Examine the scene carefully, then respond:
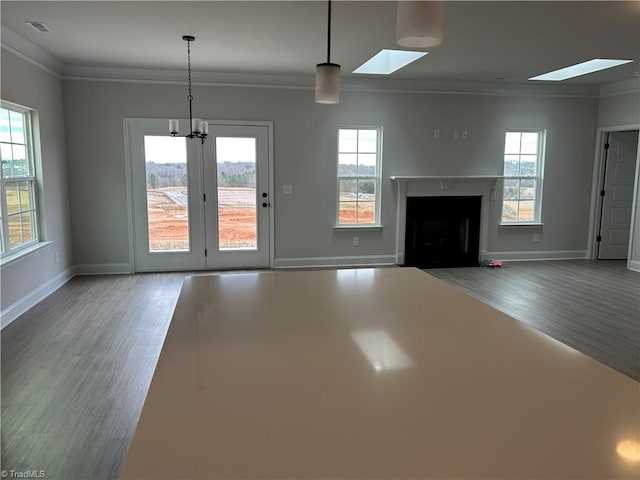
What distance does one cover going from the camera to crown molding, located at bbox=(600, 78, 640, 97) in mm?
6262

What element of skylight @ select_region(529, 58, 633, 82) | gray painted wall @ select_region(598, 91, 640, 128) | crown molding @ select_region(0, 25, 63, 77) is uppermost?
skylight @ select_region(529, 58, 633, 82)

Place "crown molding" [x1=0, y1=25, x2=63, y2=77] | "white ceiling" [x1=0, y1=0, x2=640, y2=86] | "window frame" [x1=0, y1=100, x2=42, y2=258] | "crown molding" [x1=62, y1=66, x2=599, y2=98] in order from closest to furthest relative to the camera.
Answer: "white ceiling" [x1=0, y1=0, x2=640, y2=86], "crown molding" [x1=0, y1=25, x2=63, y2=77], "window frame" [x1=0, y1=100, x2=42, y2=258], "crown molding" [x1=62, y1=66, x2=599, y2=98]

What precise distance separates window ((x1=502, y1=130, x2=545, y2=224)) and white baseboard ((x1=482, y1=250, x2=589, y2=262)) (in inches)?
19.0

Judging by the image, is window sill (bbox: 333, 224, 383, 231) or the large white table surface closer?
the large white table surface

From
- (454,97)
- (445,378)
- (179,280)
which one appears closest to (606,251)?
(454,97)

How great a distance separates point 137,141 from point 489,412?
576 cm

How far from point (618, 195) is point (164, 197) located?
658 centimetres

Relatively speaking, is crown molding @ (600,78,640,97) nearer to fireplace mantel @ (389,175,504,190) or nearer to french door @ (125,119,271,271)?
fireplace mantel @ (389,175,504,190)

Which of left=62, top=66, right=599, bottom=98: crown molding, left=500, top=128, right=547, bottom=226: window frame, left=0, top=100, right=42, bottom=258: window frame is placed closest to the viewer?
left=0, top=100, right=42, bottom=258: window frame

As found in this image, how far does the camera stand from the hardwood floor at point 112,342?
2.32 meters

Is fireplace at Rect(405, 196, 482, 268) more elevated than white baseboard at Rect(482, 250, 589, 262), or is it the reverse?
fireplace at Rect(405, 196, 482, 268)

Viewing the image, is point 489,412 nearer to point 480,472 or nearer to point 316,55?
point 480,472

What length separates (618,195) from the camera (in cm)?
710

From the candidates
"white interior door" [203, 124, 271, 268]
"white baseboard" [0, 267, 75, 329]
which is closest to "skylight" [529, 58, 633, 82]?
"white interior door" [203, 124, 271, 268]
